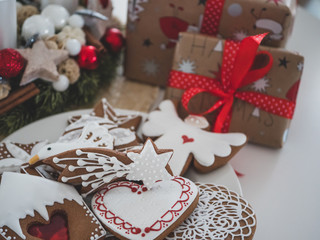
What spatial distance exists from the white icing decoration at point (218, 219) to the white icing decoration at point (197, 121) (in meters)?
0.23

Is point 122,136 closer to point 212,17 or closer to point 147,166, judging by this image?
point 147,166

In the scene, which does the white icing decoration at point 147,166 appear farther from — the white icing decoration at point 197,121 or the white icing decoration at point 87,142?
the white icing decoration at point 197,121

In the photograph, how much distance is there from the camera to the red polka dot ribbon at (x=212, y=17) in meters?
1.09

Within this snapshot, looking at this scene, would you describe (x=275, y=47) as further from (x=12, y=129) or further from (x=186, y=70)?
(x=12, y=129)

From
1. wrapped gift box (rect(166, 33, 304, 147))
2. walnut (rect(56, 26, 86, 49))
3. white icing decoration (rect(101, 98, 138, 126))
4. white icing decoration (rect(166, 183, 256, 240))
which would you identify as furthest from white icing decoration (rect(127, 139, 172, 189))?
walnut (rect(56, 26, 86, 49))

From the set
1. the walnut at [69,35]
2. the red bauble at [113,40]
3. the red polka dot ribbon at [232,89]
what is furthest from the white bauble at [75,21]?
the red polka dot ribbon at [232,89]

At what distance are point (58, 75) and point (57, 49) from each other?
0.07 meters

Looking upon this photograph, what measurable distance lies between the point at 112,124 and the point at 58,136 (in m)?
0.15

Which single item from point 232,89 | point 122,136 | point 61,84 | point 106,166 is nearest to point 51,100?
point 61,84

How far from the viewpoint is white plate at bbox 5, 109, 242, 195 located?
895 mm

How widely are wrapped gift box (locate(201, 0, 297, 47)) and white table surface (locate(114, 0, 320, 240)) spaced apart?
0.98ft

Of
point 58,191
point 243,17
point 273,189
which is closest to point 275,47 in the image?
point 243,17

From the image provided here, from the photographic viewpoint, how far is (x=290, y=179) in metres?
1.03

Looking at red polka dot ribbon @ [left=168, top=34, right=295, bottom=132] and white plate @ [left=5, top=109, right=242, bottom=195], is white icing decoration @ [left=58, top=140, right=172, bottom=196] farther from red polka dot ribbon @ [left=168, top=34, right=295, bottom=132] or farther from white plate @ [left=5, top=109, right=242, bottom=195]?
red polka dot ribbon @ [left=168, top=34, right=295, bottom=132]
